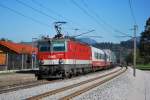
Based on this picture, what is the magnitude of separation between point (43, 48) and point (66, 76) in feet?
9.81

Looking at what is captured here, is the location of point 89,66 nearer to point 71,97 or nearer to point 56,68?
point 56,68

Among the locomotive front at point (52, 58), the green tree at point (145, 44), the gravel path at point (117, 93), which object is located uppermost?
the green tree at point (145, 44)

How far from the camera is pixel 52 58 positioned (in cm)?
2997

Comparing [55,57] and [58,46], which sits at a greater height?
[58,46]

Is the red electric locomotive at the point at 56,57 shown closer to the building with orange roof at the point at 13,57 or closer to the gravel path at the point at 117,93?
the gravel path at the point at 117,93

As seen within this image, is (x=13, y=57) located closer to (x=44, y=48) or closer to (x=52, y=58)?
(x=44, y=48)

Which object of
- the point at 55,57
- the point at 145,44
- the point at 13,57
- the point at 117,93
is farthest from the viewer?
the point at 145,44

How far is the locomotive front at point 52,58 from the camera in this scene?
97.1 ft

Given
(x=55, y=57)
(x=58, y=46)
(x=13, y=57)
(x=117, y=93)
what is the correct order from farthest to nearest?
(x=13, y=57) → (x=58, y=46) → (x=55, y=57) → (x=117, y=93)

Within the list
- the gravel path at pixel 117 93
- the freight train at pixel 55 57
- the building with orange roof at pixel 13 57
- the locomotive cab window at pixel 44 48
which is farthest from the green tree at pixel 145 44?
the gravel path at pixel 117 93

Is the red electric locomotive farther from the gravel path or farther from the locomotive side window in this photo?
the gravel path

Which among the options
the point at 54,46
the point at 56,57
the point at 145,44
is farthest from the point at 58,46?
the point at 145,44

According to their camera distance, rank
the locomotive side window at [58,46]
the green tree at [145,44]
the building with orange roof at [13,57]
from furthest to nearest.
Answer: the green tree at [145,44] < the building with orange roof at [13,57] < the locomotive side window at [58,46]

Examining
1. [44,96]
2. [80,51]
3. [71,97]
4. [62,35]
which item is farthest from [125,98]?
[80,51]
